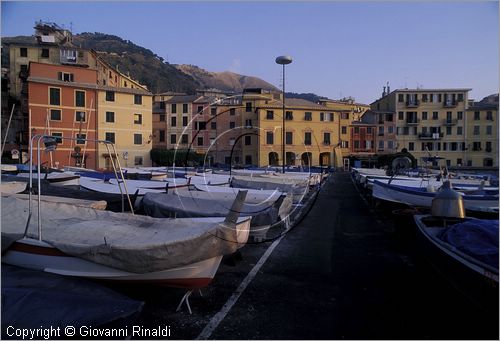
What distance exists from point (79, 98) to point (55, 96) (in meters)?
2.85

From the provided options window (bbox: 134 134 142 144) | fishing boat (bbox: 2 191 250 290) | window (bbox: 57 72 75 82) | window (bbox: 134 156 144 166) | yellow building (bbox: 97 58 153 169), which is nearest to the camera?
fishing boat (bbox: 2 191 250 290)

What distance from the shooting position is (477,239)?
6.30 metres

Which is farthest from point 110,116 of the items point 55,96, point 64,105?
point 55,96

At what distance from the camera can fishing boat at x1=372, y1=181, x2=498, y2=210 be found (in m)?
13.9

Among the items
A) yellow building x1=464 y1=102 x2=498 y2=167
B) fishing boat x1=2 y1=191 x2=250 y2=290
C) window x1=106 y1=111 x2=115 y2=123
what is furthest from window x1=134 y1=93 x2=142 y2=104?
yellow building x1=464 y1=102 x2=498 y2=167

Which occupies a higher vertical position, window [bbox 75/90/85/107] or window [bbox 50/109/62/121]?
window [bbox 75/90/85/107]

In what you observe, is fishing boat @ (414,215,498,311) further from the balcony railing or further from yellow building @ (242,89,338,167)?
the balcony railing

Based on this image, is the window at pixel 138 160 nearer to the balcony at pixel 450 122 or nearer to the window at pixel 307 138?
the window at pixel 307 138

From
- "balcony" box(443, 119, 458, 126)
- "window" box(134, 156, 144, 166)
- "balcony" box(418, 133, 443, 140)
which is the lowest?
"window" box(134, 156, 144, 166)

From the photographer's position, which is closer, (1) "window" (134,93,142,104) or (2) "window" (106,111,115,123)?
(2) "window" (106,111,115,123)

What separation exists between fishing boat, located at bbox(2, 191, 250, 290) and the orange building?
41.8 metres

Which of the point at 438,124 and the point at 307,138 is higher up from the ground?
the point at 438,124

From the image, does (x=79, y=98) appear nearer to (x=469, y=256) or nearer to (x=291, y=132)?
(x=291, y=132)

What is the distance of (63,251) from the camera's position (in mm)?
6270
